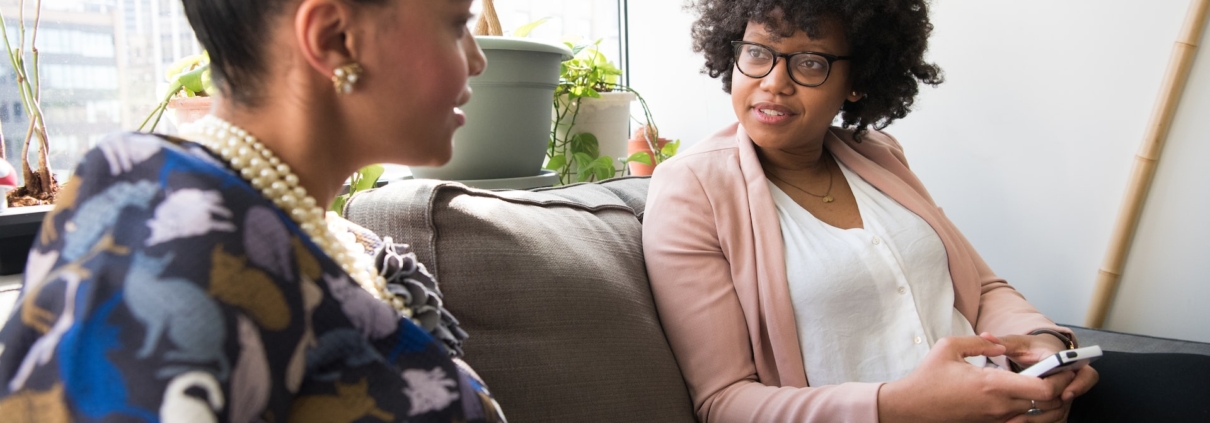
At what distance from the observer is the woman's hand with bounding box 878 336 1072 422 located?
37.4 inches

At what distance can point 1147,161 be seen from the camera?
171cm

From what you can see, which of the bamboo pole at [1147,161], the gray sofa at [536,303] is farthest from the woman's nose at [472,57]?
the bamboo pole at [1147,161]

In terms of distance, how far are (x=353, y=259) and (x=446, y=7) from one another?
0.61 ft

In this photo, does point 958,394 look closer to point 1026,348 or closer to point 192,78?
point 1026,348

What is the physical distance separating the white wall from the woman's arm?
37.1 inches

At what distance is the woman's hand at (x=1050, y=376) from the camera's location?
39.3 inches

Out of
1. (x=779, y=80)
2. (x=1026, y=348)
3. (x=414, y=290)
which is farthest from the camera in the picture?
(x=779, y=80)

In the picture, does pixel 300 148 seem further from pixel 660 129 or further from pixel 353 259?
pixel 660 129

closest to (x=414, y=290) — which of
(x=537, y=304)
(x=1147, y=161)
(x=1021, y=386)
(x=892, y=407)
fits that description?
(x=537, y=304)

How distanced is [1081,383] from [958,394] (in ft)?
0.70

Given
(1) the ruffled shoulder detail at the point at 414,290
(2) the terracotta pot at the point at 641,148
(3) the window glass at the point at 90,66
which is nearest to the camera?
(1) the ruffled shoulder detail at the point at 414,290

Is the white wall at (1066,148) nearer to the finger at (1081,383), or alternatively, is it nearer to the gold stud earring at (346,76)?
the finger at (1081,383)

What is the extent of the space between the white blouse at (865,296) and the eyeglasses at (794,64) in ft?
0.64

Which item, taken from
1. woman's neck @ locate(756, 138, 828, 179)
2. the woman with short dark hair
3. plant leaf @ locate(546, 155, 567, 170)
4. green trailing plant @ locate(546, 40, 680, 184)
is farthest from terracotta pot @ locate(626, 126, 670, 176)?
the woman with short dark hair
